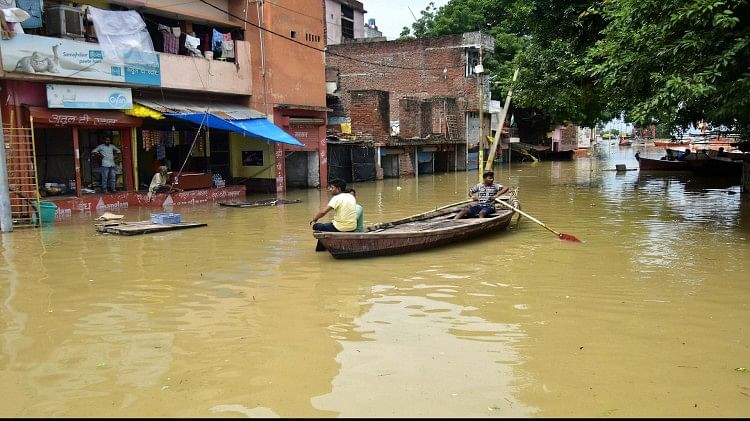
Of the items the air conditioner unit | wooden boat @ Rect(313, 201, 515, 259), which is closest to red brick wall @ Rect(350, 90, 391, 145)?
the air conditioner unit

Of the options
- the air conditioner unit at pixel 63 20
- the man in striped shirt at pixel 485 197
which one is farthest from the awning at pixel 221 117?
the man in striped shirt at pixel 485 197

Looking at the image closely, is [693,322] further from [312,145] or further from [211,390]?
[312,145]

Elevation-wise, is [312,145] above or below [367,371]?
above

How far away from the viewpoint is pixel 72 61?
14.9 meters

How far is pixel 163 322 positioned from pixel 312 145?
17.1m

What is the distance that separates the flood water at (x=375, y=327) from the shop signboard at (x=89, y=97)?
4209 mm

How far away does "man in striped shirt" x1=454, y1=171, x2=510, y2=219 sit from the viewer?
39.9 feet

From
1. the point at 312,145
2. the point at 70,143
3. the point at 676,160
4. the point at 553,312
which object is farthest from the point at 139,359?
the point at 676,160

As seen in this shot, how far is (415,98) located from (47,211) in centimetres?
2334

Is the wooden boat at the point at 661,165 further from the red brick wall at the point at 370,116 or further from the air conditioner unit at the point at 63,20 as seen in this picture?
the air conditioner unit at the point at 63,20

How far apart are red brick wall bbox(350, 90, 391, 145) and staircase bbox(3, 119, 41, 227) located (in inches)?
640

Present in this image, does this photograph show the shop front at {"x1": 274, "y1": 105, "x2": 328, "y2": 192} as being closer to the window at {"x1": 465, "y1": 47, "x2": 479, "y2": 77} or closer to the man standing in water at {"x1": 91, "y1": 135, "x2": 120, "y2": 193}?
the man standing in water at {"x1": 91, "y1": 135, "x2": 120, "y2": 193}

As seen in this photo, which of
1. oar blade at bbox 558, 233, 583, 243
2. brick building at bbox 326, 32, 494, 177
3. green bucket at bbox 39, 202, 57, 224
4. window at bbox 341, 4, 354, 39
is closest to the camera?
oar blade at bbox 558, 233, 583, 243

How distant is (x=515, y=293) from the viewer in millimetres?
7547
